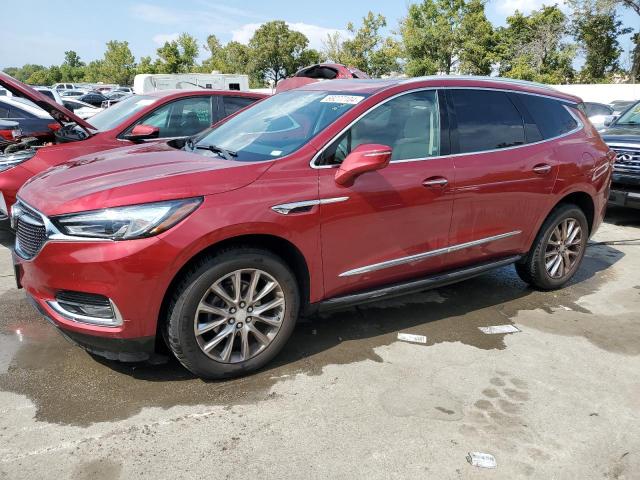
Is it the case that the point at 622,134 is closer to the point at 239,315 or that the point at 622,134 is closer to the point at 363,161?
the point at 363,161

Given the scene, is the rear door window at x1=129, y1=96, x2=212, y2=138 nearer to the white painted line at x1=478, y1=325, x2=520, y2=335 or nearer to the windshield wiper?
the windshield wiper

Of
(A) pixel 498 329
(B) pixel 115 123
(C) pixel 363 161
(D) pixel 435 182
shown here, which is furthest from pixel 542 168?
(B) pixel 115 123

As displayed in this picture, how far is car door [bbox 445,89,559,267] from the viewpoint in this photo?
12.8 ft

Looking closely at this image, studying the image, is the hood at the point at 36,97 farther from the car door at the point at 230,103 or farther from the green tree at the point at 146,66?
the green tree at the point at 146,66

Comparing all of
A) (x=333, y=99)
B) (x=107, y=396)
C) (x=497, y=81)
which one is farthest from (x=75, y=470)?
(x=497, y=81)

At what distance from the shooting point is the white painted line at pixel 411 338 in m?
3.82

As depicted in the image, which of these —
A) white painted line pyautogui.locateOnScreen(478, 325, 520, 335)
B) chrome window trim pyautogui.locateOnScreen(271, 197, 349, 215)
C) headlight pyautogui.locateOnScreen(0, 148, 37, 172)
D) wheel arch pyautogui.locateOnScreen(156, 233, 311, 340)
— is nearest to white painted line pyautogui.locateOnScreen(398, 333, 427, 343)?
white painted line pyautogui.locateOnScreen(478, 325, 520, 335)

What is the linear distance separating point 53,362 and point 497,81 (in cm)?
382

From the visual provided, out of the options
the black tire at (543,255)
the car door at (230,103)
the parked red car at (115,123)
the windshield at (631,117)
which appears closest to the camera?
the black tire at (543,255)

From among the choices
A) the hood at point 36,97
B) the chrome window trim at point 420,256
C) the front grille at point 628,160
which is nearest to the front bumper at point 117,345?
the chrome window trim at point 420,256

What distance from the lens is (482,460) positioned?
2561 mm

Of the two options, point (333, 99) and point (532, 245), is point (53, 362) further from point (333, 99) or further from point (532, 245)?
point (532, 245)

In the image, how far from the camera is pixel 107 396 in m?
3.02

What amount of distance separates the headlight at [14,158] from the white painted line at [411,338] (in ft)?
14.0
